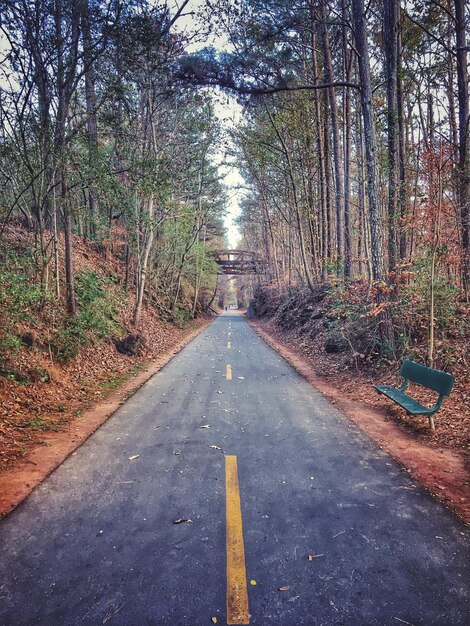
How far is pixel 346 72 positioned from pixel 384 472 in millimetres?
16295

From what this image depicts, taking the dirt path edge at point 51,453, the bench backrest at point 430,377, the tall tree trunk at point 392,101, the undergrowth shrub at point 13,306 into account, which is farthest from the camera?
the tall tree trunk at point 392,101

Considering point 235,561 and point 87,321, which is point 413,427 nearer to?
point 235,561

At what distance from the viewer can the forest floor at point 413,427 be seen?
397 cm

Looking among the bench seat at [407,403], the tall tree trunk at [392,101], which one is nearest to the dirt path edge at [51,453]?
the bench seat at [407,403]

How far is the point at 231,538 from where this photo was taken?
2.96 m

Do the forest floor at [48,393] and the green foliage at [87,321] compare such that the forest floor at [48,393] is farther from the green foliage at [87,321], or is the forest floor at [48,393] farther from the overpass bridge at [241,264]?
the overpass bridge at [241,264]

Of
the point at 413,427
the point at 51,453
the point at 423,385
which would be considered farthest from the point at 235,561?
the point at 423,385

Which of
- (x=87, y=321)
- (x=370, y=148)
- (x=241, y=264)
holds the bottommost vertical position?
(x=87, y=321)

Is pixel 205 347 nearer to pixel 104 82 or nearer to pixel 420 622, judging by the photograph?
pixel 104 82

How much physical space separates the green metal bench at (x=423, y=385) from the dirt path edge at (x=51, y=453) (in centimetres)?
520

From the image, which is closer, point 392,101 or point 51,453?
point 51,453

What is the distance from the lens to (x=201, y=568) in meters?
2.63

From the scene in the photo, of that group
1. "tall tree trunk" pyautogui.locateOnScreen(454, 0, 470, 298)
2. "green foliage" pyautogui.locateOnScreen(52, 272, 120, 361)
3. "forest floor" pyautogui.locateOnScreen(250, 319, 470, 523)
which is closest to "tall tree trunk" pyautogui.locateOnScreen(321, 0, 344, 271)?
"tall tree trunk" pyautogui.locateOnScreen(454, 0, 470, 298)

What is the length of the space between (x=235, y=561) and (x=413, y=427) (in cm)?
424
